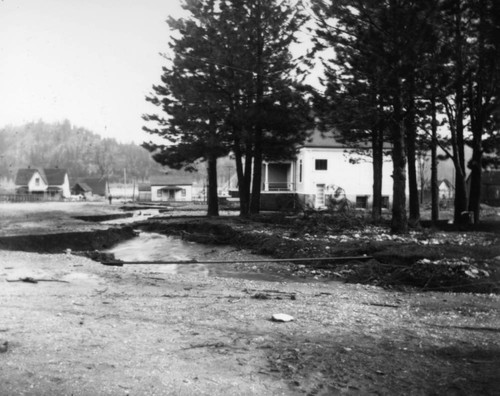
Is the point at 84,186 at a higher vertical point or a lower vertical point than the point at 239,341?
higher

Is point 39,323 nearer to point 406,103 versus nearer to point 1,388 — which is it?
point 1,388

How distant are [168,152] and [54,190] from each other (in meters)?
68.3

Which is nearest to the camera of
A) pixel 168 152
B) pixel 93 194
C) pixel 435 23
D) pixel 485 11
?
pixel 485 11

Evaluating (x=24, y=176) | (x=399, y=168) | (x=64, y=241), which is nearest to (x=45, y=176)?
(x=24, y=176)

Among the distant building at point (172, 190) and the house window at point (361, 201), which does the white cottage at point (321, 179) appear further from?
the distant building at point (172, 190)

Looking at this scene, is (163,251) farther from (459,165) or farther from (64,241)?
(459,165)

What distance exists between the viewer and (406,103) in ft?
59.6

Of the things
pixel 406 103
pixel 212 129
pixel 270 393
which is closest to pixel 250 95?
pixel 212 129

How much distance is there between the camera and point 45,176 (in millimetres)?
89500

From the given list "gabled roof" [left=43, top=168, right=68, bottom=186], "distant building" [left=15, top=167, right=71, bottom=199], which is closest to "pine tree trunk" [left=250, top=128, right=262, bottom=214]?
"distant building" [left=15, top=167, right=71, bottom=199]

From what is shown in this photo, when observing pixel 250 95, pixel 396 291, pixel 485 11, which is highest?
pixel 250 95

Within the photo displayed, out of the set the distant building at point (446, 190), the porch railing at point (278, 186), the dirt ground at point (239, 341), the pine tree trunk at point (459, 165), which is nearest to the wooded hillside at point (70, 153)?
the distant building at point (446, 190)

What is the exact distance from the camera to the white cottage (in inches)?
1599

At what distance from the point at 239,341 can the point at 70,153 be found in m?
150
